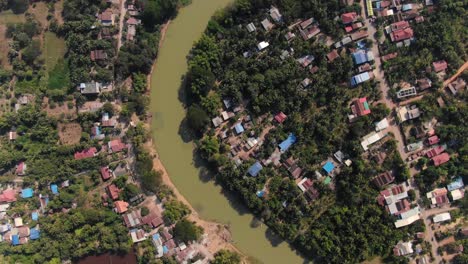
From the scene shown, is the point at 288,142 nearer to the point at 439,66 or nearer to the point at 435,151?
the point at 435,151

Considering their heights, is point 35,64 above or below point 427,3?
above

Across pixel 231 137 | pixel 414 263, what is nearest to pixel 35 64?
pixel 231 137

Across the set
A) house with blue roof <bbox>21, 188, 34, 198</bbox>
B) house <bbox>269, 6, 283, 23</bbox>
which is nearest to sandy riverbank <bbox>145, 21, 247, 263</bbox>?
house with blue roof <bbox>21, 188, 34, 198</bbox>

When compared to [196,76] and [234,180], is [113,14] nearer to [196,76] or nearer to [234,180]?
[196,76]

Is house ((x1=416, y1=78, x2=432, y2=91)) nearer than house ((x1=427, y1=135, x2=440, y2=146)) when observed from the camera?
No

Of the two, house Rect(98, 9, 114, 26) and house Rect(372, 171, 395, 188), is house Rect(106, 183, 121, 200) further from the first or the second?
house Rect(372, 171, 395, 188)

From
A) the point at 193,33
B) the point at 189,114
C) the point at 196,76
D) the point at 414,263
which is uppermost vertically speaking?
the point at 193,33

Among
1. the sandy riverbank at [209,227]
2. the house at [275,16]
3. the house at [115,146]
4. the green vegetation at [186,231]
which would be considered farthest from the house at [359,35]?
the house at [115,146]
